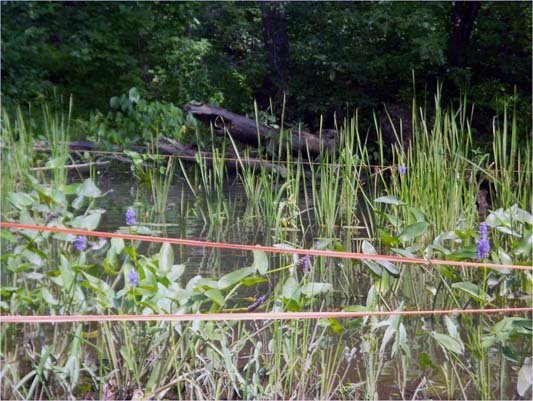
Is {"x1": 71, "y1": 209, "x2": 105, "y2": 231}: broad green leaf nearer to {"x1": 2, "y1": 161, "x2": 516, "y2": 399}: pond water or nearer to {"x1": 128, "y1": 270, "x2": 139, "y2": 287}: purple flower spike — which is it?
{"x1": 128, "y1": 270, "x2": 139, "y2": 287}: purple flower spike

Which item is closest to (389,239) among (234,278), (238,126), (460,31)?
(234,278)

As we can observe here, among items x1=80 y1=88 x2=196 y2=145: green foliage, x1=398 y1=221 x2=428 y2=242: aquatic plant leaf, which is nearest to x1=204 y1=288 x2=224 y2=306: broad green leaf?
x1=398 y1=221 x2=428 y2=242: aquatic plant leaf

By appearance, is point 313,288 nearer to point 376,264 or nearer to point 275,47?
point 376,264

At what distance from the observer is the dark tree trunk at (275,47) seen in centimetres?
1072

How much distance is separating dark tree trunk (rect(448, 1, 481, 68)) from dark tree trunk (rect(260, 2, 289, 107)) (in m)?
2.05

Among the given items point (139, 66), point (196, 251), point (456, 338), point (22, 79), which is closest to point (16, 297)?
point (456, 338)

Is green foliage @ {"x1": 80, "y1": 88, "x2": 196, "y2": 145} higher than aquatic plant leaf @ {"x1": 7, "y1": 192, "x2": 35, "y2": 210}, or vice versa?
green foliage @ {"x1": 80, "y1": 88, "x2": 196, "y2": 145}

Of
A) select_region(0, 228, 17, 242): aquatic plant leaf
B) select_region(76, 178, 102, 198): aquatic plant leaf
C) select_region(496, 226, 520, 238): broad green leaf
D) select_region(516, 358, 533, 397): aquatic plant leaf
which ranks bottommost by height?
select_region(516, 358, 533, 397): aquatic plant leaf

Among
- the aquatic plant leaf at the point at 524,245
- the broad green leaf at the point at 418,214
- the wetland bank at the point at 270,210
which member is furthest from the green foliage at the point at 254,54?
the aquatic plant leaf at the point at 524,245

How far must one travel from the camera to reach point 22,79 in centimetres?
1290

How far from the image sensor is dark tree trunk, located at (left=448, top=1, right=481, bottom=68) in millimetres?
10062

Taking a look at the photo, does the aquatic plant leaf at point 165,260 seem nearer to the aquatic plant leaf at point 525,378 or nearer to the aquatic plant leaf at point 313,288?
the aquatic plant leaf at point 313,288

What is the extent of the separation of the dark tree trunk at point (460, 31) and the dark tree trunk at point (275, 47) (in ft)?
6.72

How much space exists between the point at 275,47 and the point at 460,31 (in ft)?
7.62
